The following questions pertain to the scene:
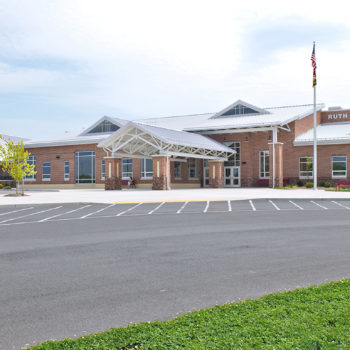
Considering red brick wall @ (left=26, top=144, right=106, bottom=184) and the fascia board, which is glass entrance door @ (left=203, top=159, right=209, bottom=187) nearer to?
the fascia board

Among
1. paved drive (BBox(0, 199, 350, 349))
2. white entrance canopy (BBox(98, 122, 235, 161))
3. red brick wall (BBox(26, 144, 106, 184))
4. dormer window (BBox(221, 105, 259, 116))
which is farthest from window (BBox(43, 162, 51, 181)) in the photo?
paved drive (BBox(0, 199, 350, 349))

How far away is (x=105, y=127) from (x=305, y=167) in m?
20.6

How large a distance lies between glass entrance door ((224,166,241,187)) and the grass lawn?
116ft

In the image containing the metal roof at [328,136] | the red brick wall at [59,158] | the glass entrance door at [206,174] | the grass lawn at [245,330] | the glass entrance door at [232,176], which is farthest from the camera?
the red brick wall at [59,158]

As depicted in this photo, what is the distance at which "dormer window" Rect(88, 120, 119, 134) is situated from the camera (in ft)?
146

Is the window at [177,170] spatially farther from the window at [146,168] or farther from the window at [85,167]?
the window at [85,167]

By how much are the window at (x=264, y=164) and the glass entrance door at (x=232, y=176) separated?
7.25 ft

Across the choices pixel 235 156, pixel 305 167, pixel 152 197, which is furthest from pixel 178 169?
pixel 152 197

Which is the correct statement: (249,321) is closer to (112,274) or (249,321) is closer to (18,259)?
(112,274)

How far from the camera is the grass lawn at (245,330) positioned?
3.63 m

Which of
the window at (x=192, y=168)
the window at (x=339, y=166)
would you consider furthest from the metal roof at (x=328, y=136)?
the window at (x=192, y=168)

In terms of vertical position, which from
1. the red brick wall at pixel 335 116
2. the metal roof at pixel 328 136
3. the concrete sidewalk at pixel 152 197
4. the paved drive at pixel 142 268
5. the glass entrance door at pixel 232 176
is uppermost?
the red brick wall at pixel 335 116

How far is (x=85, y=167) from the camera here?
43375mm

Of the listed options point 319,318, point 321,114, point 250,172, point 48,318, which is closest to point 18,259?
point 48,318
